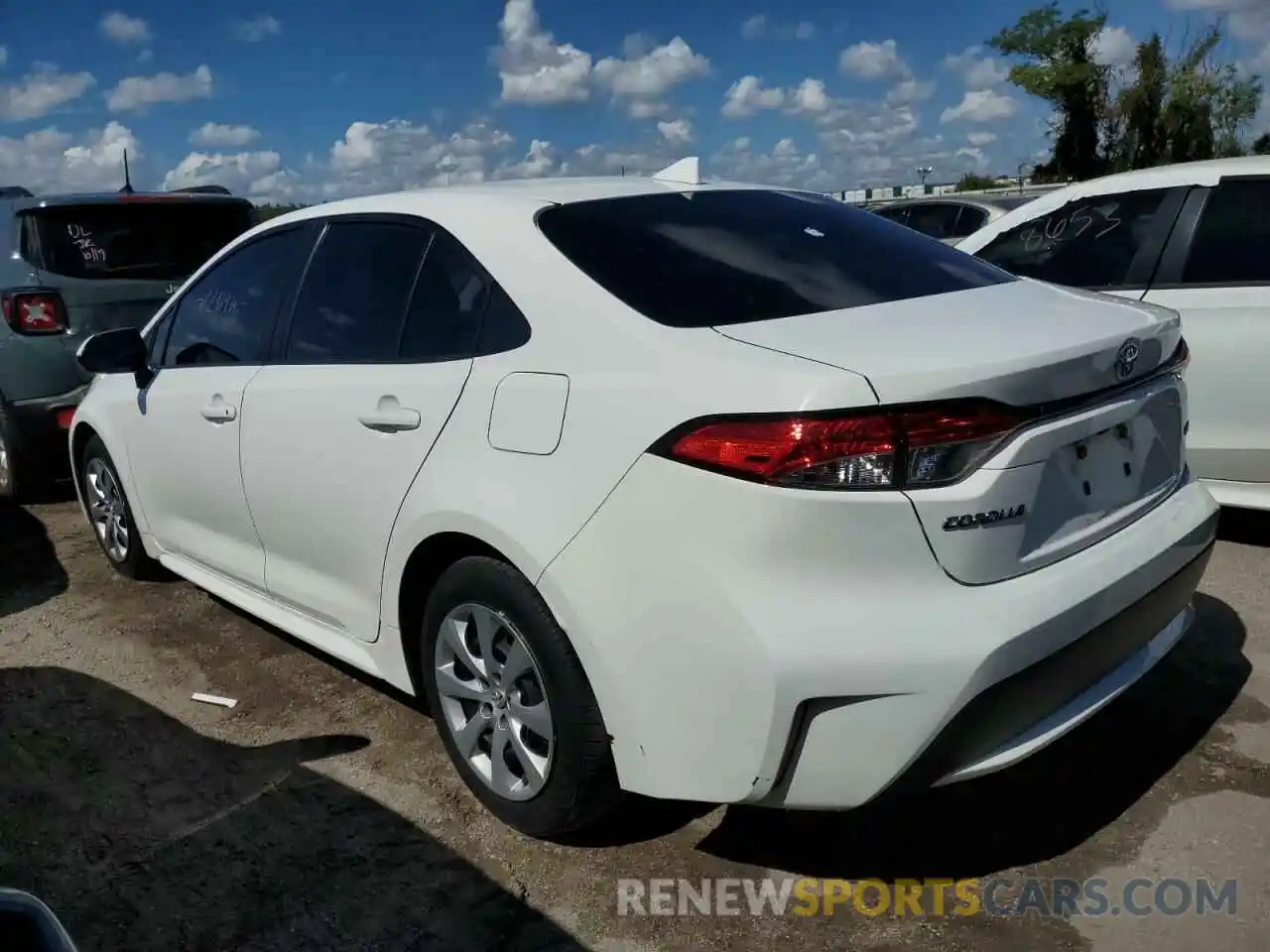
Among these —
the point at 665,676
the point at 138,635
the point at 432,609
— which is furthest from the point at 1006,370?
the point at 138,635

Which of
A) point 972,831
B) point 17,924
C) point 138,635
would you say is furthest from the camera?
point 138,635

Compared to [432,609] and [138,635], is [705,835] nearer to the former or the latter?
[432,609]

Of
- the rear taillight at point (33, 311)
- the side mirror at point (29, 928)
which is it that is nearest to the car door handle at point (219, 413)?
the side mirror at point (29, 928)

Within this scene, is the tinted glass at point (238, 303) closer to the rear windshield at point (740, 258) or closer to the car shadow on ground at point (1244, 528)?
the rear windshield at point (740, 258)

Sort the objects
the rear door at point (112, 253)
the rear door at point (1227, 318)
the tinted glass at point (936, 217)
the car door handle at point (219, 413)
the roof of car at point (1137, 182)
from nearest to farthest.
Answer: the car door handle at point (219, 413) → the rear door at point (1227, 318) → the roof of car at point (1137, 182) → the rear door at point (112, 253) → the tinted glass at point (936, 217)

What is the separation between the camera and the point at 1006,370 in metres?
2.18

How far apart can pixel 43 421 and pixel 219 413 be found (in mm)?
2908

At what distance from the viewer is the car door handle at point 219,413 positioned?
3.63 m

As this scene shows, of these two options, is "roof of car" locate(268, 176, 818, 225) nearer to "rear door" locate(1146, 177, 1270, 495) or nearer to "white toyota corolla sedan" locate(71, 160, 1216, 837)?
"white toyota corolla sedan" locate(71, 160, 1216, 837)

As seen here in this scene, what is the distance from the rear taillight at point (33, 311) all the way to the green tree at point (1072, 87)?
1410 inches

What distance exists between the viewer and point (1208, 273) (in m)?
4.61

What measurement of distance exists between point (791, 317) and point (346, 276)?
154 centimetres

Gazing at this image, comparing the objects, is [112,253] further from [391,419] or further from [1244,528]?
[1244,528]

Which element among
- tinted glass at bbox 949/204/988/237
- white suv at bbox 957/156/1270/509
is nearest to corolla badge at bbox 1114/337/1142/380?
white suv at bbox 957/156/1270/509
